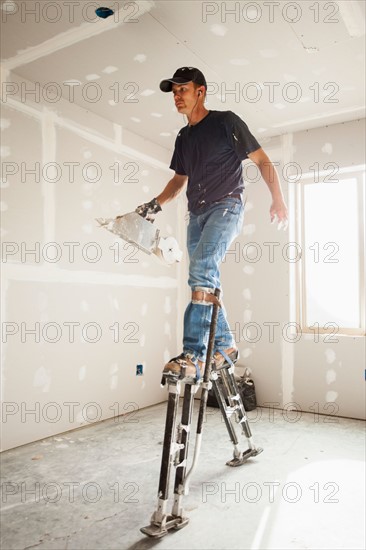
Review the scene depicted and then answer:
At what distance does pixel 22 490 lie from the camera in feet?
6.25

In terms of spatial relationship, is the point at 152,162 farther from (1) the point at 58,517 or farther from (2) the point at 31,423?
(1) the point at 58,517

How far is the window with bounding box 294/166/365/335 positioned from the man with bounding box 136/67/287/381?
1.80m

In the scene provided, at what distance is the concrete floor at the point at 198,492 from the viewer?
153 centimetres

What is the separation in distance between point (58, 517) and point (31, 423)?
1028 mm

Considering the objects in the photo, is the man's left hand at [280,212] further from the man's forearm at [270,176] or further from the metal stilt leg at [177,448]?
the metal stilt leg at [177,448]

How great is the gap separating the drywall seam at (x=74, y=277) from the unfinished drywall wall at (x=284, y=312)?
27.1 inches

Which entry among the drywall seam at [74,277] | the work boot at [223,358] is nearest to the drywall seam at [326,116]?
the drywall seam at [74,277]

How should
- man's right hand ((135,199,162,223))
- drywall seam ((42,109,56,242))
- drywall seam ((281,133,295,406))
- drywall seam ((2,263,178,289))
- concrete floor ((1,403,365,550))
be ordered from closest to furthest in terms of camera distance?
concrete floor ((1,403,365,550))
man's right hand ((135,199,162,223))
drywall seam ((2,263,178,289))
drywall seam ((42,109,56,242))
drywall seam ((281,133,295,406))

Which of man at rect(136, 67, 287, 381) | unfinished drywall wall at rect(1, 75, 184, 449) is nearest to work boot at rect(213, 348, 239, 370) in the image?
man at rect(136, 67, 287, 381)

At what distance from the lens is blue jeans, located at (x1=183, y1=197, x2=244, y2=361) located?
5.27 ft

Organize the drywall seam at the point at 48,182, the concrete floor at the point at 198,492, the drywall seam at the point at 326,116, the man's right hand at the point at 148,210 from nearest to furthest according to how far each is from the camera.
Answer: the concrete floor at the point at 198,492 → the man's right hand at the point at 148,210 → the drywall seam at the point at 48,182 → the drywall seam at the point at 326,116

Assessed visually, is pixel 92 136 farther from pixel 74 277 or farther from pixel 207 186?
pixel 207 186

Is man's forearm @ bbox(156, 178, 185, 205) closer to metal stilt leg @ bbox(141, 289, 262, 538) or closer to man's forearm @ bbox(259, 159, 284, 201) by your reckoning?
man's forearm @ bbox(259, 159, 284, 201)

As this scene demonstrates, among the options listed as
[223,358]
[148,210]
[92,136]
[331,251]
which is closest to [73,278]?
[92,136]
